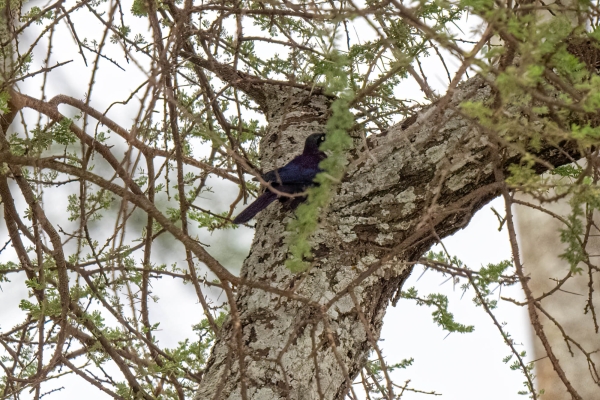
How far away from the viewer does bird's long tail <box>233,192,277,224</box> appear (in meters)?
2.32

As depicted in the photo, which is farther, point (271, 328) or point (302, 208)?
point (271, 328)

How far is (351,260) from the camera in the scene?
6.96ft

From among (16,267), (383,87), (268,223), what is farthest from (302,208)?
(16,267)

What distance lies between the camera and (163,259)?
13.5 ft

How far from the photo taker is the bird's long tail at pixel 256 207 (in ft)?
7.60

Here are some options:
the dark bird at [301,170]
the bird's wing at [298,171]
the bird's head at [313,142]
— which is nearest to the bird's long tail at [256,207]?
the dark bird at [301,170]

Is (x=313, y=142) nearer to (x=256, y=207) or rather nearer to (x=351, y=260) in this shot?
(x=256, y=207)

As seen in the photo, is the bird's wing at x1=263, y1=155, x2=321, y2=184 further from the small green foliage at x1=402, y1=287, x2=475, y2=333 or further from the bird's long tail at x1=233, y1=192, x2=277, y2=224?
the small green foliage at x1=402, y1=287, x2=475, y2=333

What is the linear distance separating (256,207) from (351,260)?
1.31 feet

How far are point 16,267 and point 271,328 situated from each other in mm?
1112

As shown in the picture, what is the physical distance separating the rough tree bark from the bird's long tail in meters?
0.08

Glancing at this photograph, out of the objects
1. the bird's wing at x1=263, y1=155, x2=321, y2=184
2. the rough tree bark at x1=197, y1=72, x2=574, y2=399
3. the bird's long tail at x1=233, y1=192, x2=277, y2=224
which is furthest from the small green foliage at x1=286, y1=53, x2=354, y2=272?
the bird's wing at x1=263, y1=155, x2=321, y2=184

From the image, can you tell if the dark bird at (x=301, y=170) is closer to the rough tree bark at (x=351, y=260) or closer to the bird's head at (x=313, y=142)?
the bird's head at (x=313, y=142)

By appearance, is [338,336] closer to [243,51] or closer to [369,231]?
[369,231]
